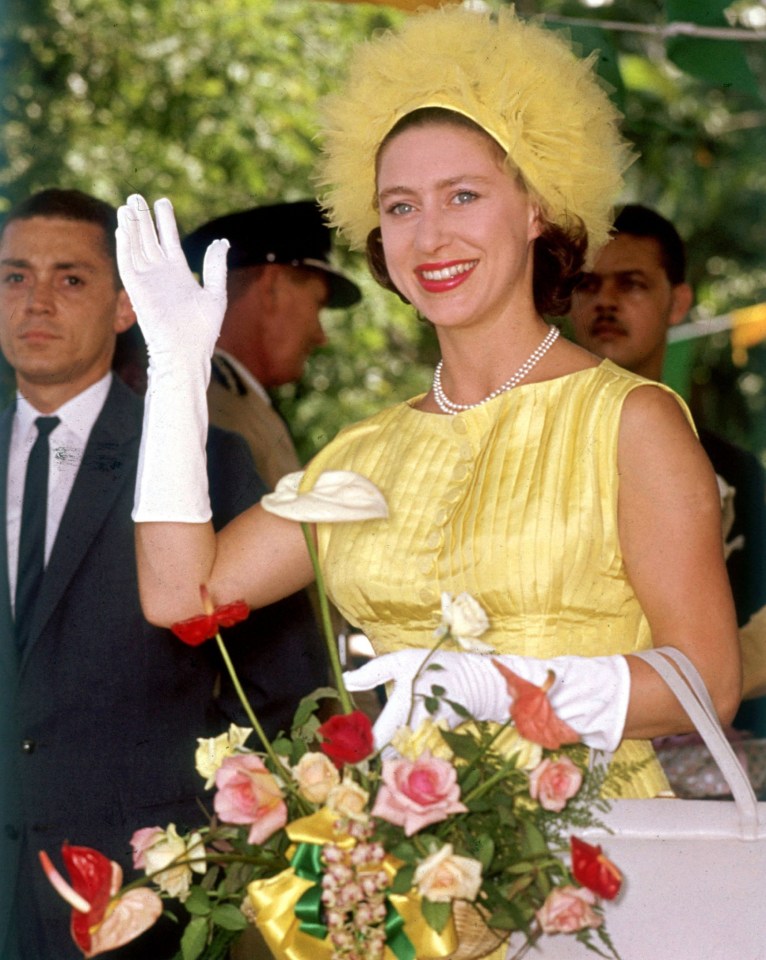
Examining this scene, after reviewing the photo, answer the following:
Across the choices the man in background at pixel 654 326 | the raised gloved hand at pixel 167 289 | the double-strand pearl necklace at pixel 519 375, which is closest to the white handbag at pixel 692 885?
the double-strand pearl necklace at pixel 519 375

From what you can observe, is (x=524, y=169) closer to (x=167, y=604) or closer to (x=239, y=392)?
(x=167, y=604)

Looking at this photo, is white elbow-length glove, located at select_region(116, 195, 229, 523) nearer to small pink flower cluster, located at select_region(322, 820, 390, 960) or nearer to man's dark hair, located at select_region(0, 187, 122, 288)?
small pink flower cluster, located at select_region(322, 820, 390, 960)

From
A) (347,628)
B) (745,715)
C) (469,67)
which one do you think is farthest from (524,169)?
(745,715)

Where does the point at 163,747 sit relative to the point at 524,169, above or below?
below

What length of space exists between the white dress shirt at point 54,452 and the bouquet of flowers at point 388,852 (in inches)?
47.8

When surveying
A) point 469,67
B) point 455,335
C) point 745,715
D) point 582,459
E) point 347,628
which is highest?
point 469,67

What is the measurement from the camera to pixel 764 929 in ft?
5.13

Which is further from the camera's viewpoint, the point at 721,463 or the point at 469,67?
the point at 721,463

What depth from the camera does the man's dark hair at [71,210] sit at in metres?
2.91

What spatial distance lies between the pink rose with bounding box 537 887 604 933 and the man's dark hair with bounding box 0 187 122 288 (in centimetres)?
180

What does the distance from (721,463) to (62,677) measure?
1663mm

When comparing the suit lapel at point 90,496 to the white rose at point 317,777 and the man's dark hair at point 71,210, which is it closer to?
the man's dark hair at point 71,210

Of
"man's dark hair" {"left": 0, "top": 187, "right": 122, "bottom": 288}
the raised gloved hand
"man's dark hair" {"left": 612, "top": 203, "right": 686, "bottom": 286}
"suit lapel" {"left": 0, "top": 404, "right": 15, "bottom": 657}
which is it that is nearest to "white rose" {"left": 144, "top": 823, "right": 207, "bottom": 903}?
the raised gloved hand

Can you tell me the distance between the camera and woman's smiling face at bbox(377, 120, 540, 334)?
6.38 feet
